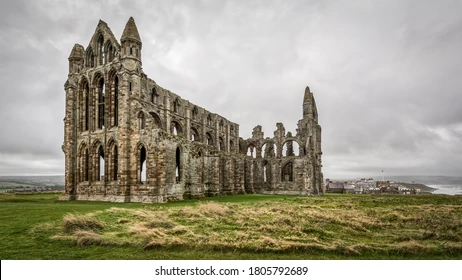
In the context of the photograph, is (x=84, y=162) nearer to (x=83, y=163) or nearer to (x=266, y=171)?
(x=83, y=163)

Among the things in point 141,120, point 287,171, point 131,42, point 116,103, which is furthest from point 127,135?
point 287,171

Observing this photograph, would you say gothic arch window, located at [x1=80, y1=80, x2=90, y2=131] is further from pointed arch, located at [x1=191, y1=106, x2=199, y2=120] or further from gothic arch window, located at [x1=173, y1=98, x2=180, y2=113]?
pointed arch, located at [x1=191, y1=106, x2=199, y2=120]

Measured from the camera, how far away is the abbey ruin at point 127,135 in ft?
80.2

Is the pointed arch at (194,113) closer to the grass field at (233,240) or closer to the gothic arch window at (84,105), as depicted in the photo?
the gothic arch window at (84,105)

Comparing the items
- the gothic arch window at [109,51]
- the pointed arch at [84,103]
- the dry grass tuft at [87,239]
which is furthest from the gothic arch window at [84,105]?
the dry grass tuft at [87,239]

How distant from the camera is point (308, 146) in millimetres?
42375

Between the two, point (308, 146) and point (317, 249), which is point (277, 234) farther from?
point (308, 146)

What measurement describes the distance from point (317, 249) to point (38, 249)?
23.0 ft

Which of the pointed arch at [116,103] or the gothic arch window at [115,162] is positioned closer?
the gothic arch window at [115,162]

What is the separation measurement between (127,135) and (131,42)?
27.8 ft

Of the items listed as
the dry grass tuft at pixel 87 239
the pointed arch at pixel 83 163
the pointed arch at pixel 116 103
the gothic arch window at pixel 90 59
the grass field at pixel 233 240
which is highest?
the gothic arch window at pixel 90 59

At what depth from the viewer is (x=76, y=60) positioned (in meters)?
30.1
